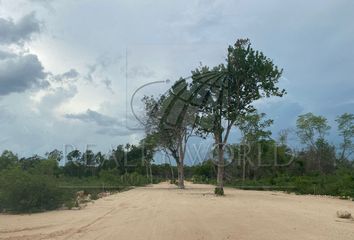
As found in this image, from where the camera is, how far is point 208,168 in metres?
94.7

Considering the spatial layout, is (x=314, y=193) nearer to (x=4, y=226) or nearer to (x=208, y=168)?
(x=4, y=226)

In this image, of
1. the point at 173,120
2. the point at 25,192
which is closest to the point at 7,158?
the point at 173,120

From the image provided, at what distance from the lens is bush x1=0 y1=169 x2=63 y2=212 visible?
67.6 feet

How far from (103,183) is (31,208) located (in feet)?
105

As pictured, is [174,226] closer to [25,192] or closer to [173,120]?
[25,192]

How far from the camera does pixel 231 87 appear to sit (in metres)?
35.8

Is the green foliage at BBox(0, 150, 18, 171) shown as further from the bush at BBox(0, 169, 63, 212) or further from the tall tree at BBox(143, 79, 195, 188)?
the bush at BBox(0, 169, 63, 212)

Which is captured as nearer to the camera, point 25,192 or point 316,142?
point 25,192

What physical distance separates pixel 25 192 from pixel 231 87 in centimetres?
1931

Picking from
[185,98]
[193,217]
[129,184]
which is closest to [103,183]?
[129,184]

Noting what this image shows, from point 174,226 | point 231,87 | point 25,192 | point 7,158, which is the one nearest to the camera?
point 174,226

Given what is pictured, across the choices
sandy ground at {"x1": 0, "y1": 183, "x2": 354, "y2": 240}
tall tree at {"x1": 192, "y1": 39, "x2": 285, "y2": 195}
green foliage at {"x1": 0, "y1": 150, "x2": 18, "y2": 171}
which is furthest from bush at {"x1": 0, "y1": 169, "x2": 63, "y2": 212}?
green foliage at {"x1": 0, "y1": 150, "x2": 18, "y2": 171}

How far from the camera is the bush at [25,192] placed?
20594 millimetres

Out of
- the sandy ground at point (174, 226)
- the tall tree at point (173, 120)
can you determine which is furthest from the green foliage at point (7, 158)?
the sandy ground at point (174, 226)
